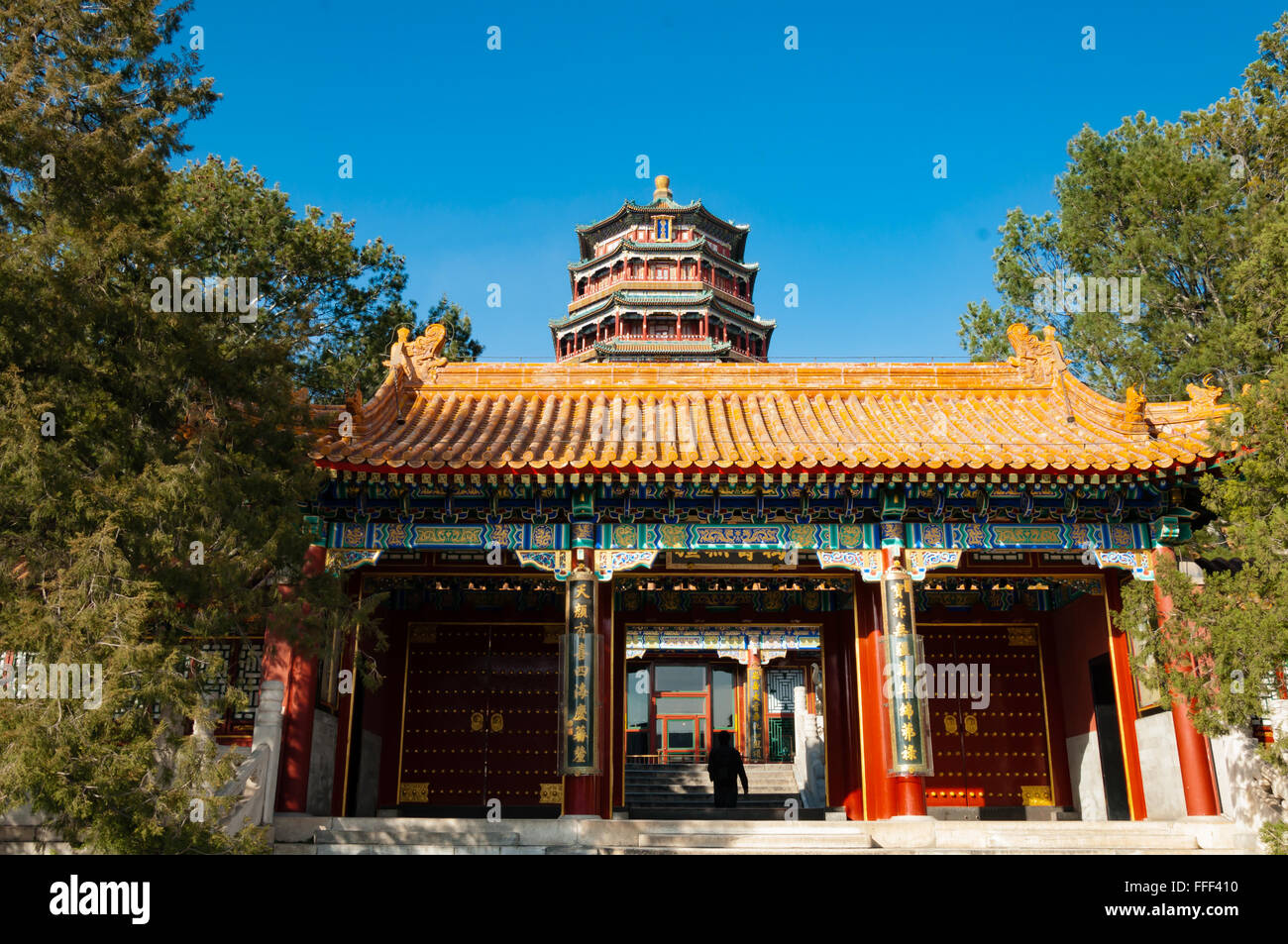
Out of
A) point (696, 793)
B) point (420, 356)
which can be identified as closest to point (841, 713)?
point (696, 793)

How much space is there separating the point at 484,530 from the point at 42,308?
484 cm

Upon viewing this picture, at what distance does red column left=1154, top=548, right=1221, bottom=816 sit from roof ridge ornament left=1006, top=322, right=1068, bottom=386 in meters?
3.57

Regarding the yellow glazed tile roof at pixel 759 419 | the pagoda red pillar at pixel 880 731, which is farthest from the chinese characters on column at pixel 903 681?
the yellow glazed tile roof at pixel 759 419

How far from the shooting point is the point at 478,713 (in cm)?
1224

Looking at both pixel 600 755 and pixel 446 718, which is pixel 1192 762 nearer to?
pixel 600 755

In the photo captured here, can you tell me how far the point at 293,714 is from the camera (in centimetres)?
955

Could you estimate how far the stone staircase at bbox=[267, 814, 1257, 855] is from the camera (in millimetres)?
8633

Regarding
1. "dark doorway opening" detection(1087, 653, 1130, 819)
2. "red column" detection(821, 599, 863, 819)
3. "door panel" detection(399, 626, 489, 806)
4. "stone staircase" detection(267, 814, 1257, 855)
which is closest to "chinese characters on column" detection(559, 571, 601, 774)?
"stone staircase" detection(267, 814, 1257, 855)

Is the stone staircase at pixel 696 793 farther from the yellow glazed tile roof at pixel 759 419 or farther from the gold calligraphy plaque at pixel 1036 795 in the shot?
the yellow glazed tile roof at pixel 759 419

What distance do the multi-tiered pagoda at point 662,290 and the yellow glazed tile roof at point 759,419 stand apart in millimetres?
19927

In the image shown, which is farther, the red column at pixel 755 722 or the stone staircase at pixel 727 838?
the red column at pixel 755 722

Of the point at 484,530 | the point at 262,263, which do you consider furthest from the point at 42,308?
the point at 262,263

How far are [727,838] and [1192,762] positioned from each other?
14.8ft

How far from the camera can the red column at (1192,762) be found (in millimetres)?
9445
